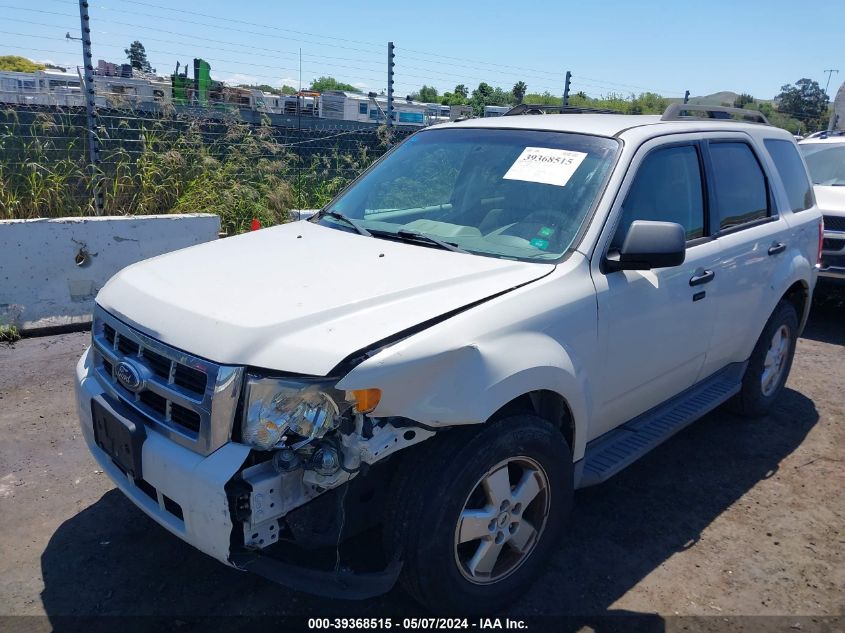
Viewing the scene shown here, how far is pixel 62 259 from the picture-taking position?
237 inches

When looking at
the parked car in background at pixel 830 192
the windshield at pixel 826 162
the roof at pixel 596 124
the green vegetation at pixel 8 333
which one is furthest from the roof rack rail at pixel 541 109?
the windshield at pixel 826 162

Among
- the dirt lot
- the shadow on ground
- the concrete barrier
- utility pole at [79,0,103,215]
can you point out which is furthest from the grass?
the shadow on ground

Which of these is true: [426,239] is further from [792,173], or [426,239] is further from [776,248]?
[792,173]

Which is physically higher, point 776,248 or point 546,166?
point 546,166

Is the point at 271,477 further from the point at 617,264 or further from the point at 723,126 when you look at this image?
the point at 723,126

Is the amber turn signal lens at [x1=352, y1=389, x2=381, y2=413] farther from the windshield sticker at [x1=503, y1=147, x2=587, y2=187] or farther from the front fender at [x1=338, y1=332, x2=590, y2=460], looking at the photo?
the windshield sticker at [x1=503, y1=147, x2=587, y2=187]

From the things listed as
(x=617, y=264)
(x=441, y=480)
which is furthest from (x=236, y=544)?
(x=617, y=264)

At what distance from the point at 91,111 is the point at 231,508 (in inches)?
250

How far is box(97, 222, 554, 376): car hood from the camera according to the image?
7.67 ft

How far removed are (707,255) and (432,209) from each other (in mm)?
1517

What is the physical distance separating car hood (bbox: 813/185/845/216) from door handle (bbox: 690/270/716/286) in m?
4.78

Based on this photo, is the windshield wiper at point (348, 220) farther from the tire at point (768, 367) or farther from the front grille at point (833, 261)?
the front grille at point (833, 261)

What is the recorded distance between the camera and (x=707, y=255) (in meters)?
3.73

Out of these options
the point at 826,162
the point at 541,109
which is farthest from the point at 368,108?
the point at 541,109
